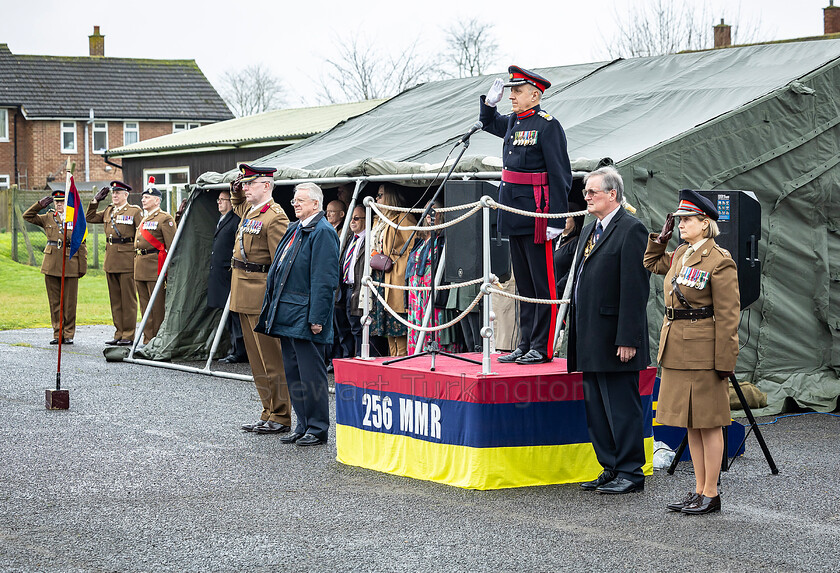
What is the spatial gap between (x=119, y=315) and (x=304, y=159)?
3305 mm

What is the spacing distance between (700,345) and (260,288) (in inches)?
145

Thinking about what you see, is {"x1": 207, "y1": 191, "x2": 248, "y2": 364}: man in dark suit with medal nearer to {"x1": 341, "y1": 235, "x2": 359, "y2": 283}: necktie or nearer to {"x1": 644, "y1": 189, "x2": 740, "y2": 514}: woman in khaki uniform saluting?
{"x1": 341, "y1": 235, "x2": 359, "y2": 283}: necktie

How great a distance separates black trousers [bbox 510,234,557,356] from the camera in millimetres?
6887

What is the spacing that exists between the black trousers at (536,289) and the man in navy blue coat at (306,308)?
1.35m

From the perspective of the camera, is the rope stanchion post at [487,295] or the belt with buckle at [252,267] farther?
the belt with buckle at [252,267]

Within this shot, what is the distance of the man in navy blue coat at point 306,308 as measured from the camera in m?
7.53

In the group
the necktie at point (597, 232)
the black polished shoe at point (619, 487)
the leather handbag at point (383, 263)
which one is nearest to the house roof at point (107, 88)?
the leather handbag at point (383, 263)

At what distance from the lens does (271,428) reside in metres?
8.03

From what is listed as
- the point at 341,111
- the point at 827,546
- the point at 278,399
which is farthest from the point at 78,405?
the point at 341,111

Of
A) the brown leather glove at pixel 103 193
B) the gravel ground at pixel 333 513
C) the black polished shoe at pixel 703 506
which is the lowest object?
the gravel ground at pixel 333 513

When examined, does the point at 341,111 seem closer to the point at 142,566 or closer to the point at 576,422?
the point at 576,422

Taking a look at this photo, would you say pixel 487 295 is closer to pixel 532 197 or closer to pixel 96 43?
pixel 532 197

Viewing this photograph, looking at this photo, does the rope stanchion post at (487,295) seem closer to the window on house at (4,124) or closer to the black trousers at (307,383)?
the black trousers at (307,383)

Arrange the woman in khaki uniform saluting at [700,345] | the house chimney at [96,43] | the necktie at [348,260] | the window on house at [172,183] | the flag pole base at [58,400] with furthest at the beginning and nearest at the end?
the house chimney at [96,43], the window on house at [172,183], the necktie at [348,260], the flag pole base at [58,400], the woman in khaki uniform saluting at [700,345]
